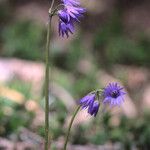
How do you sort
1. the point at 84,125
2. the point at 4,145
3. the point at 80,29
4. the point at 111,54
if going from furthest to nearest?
the point at 80,29, the point at 111,54, the point at 84,125, the point at 4,145

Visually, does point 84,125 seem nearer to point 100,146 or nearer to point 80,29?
point 100,146

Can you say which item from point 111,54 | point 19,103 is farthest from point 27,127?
point 111,54

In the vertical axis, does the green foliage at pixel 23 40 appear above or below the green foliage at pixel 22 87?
above

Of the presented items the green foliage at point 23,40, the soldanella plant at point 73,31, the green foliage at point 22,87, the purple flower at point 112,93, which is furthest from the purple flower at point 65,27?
the green foliage at point 23,40

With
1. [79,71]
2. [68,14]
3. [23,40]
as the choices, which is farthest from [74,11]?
[23,40]

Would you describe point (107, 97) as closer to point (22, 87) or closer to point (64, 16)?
point (64, 16)

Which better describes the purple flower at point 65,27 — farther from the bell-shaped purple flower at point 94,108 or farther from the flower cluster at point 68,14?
the bell-shaped purple flower at point 94,108
